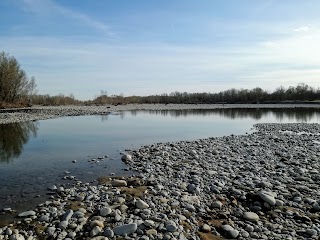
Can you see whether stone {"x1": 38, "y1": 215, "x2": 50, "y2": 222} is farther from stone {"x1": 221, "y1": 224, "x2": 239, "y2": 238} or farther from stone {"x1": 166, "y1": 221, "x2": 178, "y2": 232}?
stone {"x1": 221, "y1": 224, "x2": 239, "y2": 238}

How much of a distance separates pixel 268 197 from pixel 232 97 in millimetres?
133736

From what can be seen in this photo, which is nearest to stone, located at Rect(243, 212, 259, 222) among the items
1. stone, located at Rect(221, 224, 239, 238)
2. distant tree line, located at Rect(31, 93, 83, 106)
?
stone, located at Rect(221, 224, 239, 238)

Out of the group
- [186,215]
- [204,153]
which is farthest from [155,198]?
[204,153]

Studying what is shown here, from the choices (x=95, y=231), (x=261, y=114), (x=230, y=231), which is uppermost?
(x=261, y=114)

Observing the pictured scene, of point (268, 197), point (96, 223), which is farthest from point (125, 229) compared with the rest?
point (268, 197)

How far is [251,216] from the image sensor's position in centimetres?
794

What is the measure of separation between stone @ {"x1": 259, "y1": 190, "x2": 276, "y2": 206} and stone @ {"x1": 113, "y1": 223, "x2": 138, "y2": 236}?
393 cm

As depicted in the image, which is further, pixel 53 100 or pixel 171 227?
pixel 53 100

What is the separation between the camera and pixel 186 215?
8.10 meters

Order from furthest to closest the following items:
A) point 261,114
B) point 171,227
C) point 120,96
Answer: point 120,96 < point 261,114 < point 171,227

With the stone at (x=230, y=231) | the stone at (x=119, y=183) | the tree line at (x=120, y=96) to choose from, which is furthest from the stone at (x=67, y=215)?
the tree line at (x=120, y=96)

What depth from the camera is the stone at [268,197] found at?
870 centimetres

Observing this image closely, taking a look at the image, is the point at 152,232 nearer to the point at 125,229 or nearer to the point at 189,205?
the point at 125,229

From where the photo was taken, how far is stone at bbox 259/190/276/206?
8703 millimetres
